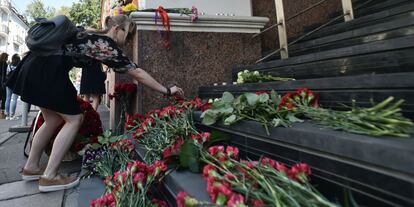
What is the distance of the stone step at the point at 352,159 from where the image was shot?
1.06 m

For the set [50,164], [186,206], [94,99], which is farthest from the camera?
[94,99]

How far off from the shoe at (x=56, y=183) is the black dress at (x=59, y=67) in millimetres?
607

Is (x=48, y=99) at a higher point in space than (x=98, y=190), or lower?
higher

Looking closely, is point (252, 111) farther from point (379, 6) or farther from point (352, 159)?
point (379, 6)

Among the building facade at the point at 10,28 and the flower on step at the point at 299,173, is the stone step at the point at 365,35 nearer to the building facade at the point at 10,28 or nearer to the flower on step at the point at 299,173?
the flower on step at the point at 299,173

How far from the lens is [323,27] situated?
404 centimetres

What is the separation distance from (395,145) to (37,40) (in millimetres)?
2736

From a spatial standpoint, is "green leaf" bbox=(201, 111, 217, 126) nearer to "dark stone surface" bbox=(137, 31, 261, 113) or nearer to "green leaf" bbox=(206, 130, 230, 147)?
"green leaf" bbox=(206, 130, 230, 147)

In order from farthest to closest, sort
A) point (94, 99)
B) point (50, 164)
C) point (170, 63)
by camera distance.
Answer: point (94, 99) → point (170, 63) → point (50, 164)

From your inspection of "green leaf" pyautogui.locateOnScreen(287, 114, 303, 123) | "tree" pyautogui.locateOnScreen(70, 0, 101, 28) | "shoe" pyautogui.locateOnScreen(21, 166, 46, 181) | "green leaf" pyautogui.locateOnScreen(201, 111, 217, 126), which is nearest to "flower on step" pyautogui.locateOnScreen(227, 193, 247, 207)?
"green leaf" pyautogui.locateOnScreen(287, 114, 303, 123)

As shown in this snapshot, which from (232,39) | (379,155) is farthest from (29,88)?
(379,155)

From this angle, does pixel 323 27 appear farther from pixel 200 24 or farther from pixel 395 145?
pixel 395 145

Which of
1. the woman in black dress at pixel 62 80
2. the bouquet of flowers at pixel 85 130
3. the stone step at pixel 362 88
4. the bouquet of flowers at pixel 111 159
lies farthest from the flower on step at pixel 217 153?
the bouquet of flowers at pixel 85 130

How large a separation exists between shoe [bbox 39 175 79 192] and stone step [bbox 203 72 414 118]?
6.84 feet
